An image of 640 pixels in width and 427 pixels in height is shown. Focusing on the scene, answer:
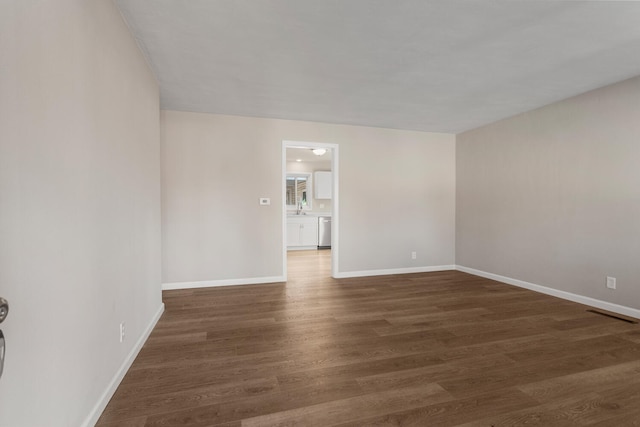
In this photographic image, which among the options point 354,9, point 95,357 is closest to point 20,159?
point 95,357

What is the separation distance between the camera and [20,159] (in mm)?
968

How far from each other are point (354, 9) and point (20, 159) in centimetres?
196

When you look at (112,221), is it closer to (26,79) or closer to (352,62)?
(26,79)

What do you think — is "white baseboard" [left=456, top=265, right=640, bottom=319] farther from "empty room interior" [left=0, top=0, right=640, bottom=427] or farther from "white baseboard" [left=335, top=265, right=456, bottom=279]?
"white baseboard" [left=335, top=265, right=456, bottom=279]

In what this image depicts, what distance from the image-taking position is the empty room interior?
1.22 metres

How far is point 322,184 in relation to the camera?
323 inches

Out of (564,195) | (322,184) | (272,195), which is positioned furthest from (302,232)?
(564,195)

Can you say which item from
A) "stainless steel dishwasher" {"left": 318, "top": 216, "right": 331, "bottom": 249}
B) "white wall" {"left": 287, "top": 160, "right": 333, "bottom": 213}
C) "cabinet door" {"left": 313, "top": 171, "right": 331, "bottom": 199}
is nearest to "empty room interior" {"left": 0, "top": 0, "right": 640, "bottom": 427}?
"stainless steel dishwasher" {"left": 318, "top": 216, "right": 331, "bottom": 249}

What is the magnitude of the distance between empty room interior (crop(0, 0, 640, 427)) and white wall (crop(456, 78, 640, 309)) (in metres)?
0.03

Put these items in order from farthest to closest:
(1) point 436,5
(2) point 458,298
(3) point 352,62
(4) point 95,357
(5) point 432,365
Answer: (2) point 458,298 < (3) point 352,62 < (5) point 432,365 < (1) point 436,5 < (4) point 95,357

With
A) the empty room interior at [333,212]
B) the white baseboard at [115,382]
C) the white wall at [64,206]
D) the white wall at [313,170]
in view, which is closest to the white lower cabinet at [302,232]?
the white wall at [313,170]

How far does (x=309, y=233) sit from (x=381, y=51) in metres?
5.58

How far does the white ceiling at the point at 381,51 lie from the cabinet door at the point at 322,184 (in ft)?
14.3

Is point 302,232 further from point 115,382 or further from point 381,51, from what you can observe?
point 115,382
